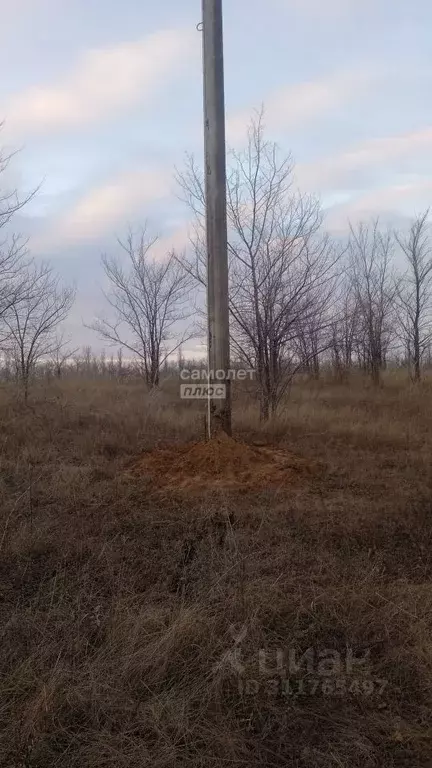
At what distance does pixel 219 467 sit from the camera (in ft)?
19.4

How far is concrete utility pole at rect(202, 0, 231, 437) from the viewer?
642 cm

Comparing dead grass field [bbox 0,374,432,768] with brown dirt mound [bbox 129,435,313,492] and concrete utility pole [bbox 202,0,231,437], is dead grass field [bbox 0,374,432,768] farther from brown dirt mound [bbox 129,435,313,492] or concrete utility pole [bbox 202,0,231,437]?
concrete utility pole [bbox 202,0,231,437]

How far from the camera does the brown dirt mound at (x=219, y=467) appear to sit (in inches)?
221

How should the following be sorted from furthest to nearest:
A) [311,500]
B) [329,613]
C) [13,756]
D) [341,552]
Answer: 1. [311,500]
2. [341,552]
3. [329,613]
4. [13,756]

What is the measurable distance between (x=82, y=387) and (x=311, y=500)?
53.3ft

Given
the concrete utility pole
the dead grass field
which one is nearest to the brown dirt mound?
the dead grass field

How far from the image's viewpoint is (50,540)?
4.07 metres

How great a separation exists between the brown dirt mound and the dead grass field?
0.62 ft

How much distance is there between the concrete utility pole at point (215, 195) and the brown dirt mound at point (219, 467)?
0.49 m

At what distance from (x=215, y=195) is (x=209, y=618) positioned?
508 centimetres

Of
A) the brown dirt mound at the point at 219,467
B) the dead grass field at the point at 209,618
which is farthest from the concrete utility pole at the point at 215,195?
the dead grass field at the point at 209,618

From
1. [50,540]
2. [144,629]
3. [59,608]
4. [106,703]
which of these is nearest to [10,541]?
[50,540]

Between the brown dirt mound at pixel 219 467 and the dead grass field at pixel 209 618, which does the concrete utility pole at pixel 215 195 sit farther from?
the dead grass field at pixel 209 618

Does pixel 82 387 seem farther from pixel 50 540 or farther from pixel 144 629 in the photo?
pixel 144 629
